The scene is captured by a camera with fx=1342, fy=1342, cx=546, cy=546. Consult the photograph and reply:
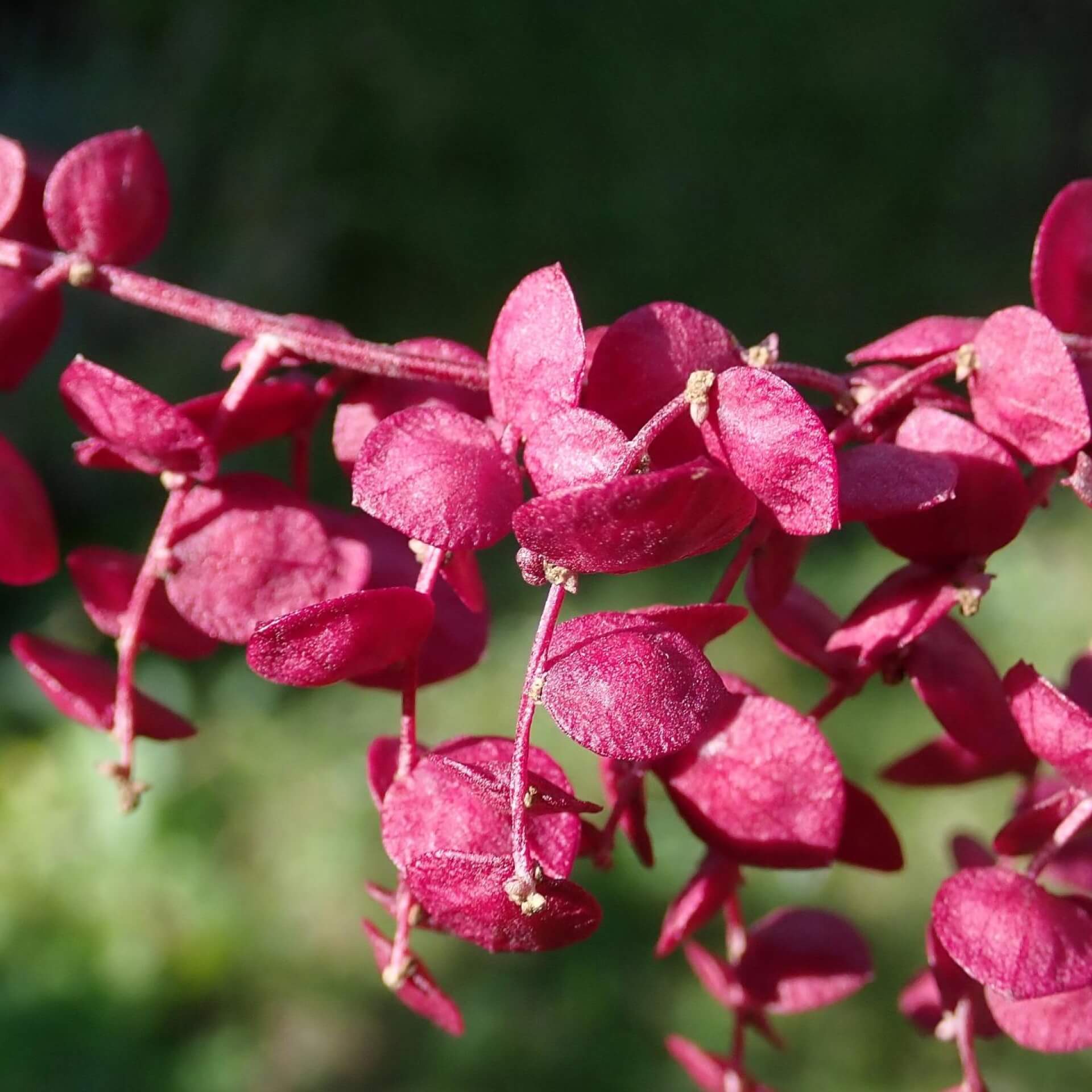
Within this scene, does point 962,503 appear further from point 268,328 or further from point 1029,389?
point 268,328

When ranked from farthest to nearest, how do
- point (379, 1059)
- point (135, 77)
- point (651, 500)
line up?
point (135, 77)
point (379, 1059)
point (651, 500)

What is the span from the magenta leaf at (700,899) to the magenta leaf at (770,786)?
5cm

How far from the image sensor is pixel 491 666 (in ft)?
6.52

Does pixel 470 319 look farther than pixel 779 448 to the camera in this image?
Yes

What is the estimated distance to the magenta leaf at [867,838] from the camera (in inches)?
17.7

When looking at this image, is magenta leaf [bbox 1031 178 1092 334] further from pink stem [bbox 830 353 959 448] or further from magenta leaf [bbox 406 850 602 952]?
magenta leaf [bbox 406 850 602 952]

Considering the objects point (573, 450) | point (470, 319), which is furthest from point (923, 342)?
point (470, 319)

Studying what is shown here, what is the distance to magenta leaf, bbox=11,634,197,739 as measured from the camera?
46 centimetres

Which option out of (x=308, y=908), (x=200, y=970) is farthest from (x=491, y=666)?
(x=200, y=970)

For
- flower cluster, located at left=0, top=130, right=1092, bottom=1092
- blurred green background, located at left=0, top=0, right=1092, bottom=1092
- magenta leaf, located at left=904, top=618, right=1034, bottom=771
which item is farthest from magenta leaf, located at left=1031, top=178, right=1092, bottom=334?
blurred green background, located at left=0, top=0, right=1092, bottom=1092

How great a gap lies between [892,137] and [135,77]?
60.1 inches

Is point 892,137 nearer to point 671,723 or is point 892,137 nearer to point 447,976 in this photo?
point 447,976

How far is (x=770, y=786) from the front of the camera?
1.35ft

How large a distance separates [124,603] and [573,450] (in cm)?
22
